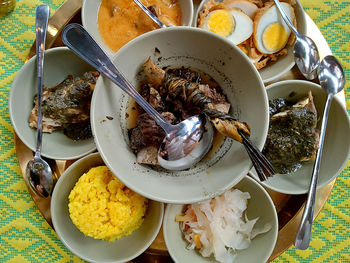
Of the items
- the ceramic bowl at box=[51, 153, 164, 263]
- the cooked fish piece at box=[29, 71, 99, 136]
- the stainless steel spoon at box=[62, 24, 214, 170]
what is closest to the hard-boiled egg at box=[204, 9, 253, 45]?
the stainless steel spoon at box=[62, 24, 214, 170]

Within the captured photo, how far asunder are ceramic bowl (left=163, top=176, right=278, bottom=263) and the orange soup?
3.44 ft

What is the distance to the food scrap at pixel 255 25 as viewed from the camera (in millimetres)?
1981

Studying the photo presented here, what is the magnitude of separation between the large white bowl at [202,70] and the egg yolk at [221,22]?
16.3 inches

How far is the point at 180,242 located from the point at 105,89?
954 millimetres

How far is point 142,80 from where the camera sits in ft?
5.62

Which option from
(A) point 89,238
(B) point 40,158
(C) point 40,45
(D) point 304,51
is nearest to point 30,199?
(B) point 40,158

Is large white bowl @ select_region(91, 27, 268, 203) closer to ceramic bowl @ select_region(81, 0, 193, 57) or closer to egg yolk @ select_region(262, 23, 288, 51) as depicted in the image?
ceramic bowl @ select_region(81, 0, 193, 57)

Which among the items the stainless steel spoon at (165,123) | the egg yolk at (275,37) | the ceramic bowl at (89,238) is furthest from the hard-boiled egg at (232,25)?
the ceramic bowl at (89,238)

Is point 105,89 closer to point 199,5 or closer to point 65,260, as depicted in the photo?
point 199,5

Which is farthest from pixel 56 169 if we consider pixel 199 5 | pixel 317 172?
pixel 317 172

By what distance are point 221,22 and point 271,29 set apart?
0.30 meters

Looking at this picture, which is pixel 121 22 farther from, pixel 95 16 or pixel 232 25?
pixel 232 25

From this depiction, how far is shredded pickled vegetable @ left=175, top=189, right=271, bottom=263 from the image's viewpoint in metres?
1.86

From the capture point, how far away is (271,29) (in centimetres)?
199
